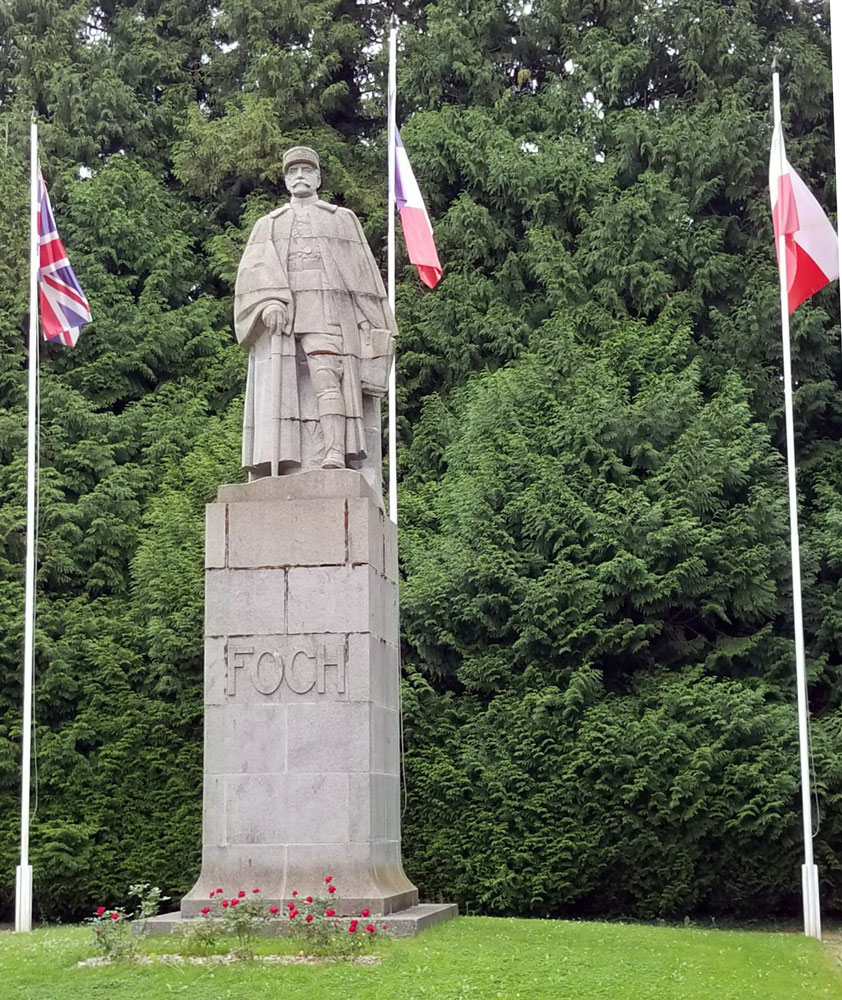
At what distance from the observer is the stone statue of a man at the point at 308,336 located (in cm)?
1276

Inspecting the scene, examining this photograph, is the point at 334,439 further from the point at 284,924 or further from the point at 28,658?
the point at 28,658

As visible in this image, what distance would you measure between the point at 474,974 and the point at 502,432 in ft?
40.4

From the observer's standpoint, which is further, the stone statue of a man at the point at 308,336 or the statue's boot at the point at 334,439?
the stone statue of a man at the point at 308,336

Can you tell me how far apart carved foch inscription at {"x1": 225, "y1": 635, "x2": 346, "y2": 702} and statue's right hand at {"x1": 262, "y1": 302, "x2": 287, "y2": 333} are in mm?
2767

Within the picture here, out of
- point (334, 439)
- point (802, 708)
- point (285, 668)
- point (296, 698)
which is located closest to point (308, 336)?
point (334, 439)

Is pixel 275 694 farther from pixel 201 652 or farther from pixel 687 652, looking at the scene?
pixel 687 652

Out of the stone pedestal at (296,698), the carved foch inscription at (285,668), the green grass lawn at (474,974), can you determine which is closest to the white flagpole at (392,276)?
the stone pedestal at (296,698)

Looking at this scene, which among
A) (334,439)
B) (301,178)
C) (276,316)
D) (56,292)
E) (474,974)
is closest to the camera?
(474,974)

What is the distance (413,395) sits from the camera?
2461 cm

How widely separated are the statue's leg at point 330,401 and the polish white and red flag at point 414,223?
6.40 m

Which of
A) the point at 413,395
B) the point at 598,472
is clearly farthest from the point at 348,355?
the point at 413,395

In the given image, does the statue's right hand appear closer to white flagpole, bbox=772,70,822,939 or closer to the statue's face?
the statue's face

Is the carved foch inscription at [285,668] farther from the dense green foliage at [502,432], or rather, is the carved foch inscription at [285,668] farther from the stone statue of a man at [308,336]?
the dense green foliage at [502,432]

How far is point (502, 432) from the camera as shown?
21.1m
